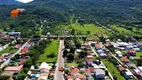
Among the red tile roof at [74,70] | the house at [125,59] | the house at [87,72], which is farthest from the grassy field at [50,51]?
the house at [125,59]

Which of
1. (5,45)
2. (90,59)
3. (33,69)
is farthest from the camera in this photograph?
(5,45)

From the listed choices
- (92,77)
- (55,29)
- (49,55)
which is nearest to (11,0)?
(55,29)

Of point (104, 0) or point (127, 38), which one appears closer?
point (127, 38)

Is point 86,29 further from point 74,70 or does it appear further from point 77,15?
point 74,70

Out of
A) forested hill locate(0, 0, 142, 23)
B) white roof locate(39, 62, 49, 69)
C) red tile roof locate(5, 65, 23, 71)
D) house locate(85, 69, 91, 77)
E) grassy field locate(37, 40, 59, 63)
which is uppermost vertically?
white roof locate(39, 62, 49, 69)

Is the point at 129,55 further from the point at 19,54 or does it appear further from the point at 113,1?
the point at 113,1

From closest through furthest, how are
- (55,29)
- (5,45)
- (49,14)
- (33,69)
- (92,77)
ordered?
1. (92,77)
2. (33,69)
3. (5,45)
4. (55,29)
5. (49,14)

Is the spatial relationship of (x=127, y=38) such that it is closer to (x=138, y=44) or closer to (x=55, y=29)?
(x=138, y=44)

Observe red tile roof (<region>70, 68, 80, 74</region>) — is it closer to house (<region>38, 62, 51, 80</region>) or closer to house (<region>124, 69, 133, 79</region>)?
house (<region>38, 62, 51, 80</region>)

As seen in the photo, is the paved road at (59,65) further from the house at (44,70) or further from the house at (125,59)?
the house at (125,59)

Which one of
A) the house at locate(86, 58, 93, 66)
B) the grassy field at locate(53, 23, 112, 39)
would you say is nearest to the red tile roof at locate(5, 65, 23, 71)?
the house at locate(86, 58, 93, 66)
